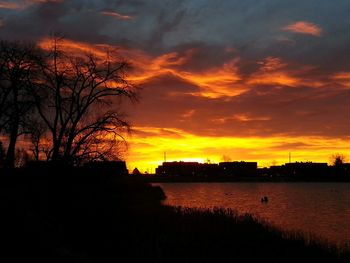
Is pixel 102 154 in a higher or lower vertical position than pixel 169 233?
higher

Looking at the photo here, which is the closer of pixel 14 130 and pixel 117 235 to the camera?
pixel 117 235

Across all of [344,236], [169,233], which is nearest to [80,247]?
[169,233]

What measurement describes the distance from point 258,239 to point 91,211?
46.0 feet

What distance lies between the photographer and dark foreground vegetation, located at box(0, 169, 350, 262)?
754 inches

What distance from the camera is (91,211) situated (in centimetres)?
3744

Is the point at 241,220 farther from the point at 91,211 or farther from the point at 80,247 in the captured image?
the point at 80,247

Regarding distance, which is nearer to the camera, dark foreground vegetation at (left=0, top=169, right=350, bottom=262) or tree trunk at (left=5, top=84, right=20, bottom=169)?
dark foreground vegetation at (left=0, top=169, right=350, bottom=262)

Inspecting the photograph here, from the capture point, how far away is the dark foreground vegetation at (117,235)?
19141 mm

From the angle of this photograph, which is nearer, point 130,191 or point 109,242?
point 109,242

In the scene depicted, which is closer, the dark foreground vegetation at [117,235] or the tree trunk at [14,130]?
the dark foreground vegetation at [117,235]

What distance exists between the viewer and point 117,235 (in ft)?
91.5

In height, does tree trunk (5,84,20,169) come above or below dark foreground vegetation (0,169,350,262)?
above

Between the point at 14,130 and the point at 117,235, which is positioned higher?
the point at 14,130

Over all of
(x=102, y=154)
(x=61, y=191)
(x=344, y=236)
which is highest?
(x=102, y=154)
